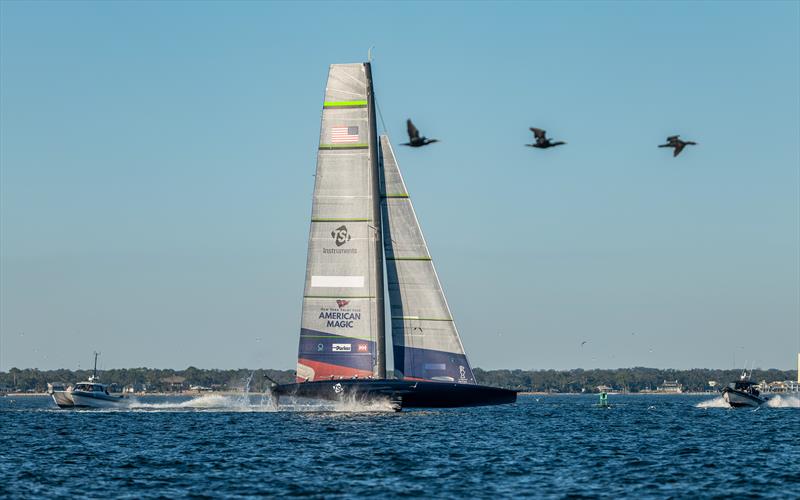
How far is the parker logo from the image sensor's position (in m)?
69.5

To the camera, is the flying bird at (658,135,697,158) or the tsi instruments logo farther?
the tsi instruments logo

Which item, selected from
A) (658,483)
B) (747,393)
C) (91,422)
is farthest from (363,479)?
(747,393)

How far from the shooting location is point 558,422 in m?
82.4

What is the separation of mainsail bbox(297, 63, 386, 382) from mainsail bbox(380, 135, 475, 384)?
63.7 inches

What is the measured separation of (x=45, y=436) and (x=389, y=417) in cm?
1839

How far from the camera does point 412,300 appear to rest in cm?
7138

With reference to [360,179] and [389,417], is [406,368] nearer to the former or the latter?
[389,417]

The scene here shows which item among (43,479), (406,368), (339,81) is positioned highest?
(339,81)

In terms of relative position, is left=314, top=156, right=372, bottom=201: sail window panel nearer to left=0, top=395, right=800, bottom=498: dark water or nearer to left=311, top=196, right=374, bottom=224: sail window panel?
left=311, top=196, right=374, bottom=224: sail window panel

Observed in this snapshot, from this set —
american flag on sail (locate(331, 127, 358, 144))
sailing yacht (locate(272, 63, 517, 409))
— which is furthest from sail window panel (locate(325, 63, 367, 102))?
american flag on sail (locate(331, 127, 358, 144))

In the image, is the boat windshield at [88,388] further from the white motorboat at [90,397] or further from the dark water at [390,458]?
the dark water at [390,458]

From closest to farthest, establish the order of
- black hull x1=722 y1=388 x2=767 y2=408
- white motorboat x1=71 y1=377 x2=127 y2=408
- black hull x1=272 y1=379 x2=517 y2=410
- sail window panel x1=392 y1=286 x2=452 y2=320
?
1. black hull x1=272 y1=379 x2=517 y2=410
2. sail window panel x1=392 y1=286 x2=452 y2=320
3. white motorboat x1=71 y1=377 x2=127 y2=408
4. black hull x1=722 y1=388 x2=767 y2=408

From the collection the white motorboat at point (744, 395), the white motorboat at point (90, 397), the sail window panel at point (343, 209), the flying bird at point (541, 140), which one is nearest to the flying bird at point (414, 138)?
the flying bird at point (541, 140)

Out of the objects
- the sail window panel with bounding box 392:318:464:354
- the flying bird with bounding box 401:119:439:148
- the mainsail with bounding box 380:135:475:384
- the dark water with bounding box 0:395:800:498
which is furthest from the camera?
the sail window panel with bounding box 392:318:464:354
